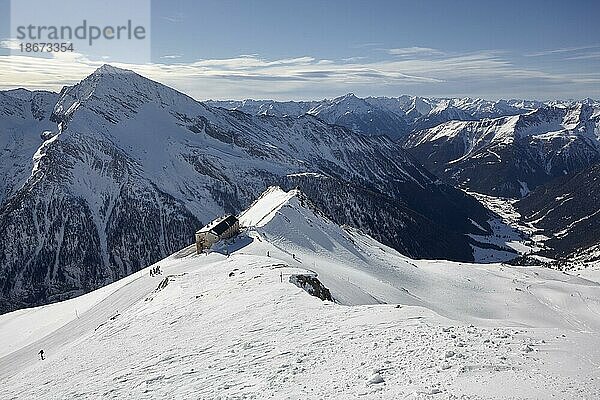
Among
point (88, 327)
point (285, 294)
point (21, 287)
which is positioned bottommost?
point (21, 287)

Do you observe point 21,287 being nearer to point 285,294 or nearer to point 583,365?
point 285,294

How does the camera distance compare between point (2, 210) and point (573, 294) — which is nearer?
point (573, 294)

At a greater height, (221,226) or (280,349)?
(280,349)

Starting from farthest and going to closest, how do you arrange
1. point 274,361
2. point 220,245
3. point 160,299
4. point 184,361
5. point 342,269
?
point 220,245, point 342,269, point 160,299, point 184,361, point 274,361

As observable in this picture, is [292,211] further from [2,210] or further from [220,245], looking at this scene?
[2,210]

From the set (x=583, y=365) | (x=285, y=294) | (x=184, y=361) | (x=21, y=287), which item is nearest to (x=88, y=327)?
(x=285, y=294)

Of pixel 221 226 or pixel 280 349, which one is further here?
pixel 221 226

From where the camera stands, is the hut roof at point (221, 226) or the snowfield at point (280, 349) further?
the hut roof at point (221, 226)

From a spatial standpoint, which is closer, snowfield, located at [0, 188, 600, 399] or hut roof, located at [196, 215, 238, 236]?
snowfield, located at [0, 188, 600, 399]

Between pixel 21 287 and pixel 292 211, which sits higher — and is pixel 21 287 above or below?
below

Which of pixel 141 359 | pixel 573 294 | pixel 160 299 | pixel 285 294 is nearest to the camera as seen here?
pixel 141 359
